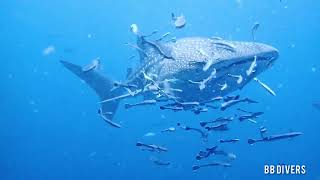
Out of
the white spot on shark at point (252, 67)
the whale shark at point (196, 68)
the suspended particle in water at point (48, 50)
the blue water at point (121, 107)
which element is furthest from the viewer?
the suspended particle in water at point (48, 50)

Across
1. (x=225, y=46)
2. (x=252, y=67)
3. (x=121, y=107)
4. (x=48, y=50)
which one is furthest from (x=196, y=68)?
(x=48, y=50)

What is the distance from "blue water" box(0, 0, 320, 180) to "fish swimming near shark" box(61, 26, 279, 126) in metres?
21.2

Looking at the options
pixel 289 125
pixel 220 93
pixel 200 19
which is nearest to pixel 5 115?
pixel 200 19

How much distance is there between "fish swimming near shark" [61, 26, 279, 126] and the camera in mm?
6793

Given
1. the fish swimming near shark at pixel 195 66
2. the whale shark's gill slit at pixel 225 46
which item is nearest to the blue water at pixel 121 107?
the fish swimming near shark at pixel 195 66

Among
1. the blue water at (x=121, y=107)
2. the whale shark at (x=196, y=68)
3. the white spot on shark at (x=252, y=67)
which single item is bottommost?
the white spot on shark at (x=252, y=67)

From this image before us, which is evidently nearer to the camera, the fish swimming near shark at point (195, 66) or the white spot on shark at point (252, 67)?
the white spot on shark at point (252, 67)

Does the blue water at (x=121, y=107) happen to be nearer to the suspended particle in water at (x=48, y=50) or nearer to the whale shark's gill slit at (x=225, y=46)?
the suspended particle in water at (x=48, y=50)

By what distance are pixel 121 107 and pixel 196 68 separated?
2869cm

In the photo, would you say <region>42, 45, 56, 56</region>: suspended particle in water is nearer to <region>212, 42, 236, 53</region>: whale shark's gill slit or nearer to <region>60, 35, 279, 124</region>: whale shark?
<region>60, 35, 279, 124</region>: whale shark

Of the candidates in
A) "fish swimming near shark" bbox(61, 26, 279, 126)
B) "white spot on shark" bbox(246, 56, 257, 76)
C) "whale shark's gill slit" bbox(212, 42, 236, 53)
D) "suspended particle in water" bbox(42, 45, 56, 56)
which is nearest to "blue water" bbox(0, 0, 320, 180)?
"suspended particle in water" bbox(42, 45, 56, 56)

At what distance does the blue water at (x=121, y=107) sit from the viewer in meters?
33.2

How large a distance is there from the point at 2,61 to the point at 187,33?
742 inches

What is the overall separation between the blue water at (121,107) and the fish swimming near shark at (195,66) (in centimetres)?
2122
